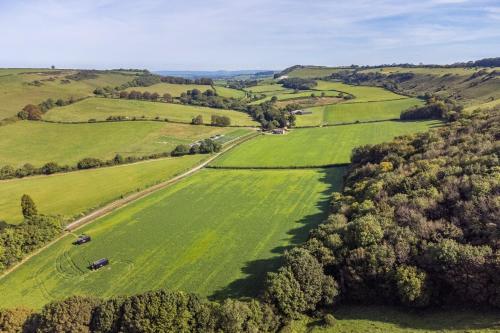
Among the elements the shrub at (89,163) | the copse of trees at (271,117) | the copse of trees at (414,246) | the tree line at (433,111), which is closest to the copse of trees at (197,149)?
the shrub at (89,163)

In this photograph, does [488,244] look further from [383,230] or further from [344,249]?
[344,249]

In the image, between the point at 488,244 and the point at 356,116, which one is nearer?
the point at 488,244

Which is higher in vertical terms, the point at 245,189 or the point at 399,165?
the point at 399,165

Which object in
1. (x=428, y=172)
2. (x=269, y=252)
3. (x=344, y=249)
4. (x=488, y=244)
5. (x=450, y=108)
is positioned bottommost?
(x=269, y=252)

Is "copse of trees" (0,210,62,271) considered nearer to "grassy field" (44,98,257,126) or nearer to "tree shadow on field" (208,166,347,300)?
"tree shadow on field" (208,166,347,300)

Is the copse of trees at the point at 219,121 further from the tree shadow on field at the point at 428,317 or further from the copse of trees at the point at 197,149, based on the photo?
the tree shadow on field at the point at 428,317

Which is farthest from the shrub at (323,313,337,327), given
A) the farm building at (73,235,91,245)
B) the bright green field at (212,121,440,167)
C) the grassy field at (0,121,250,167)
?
the grassy field at (0,121,250,167)

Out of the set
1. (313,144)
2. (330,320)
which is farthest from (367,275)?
(313,144)

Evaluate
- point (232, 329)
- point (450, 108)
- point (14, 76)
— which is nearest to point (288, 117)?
point (450, 108)
